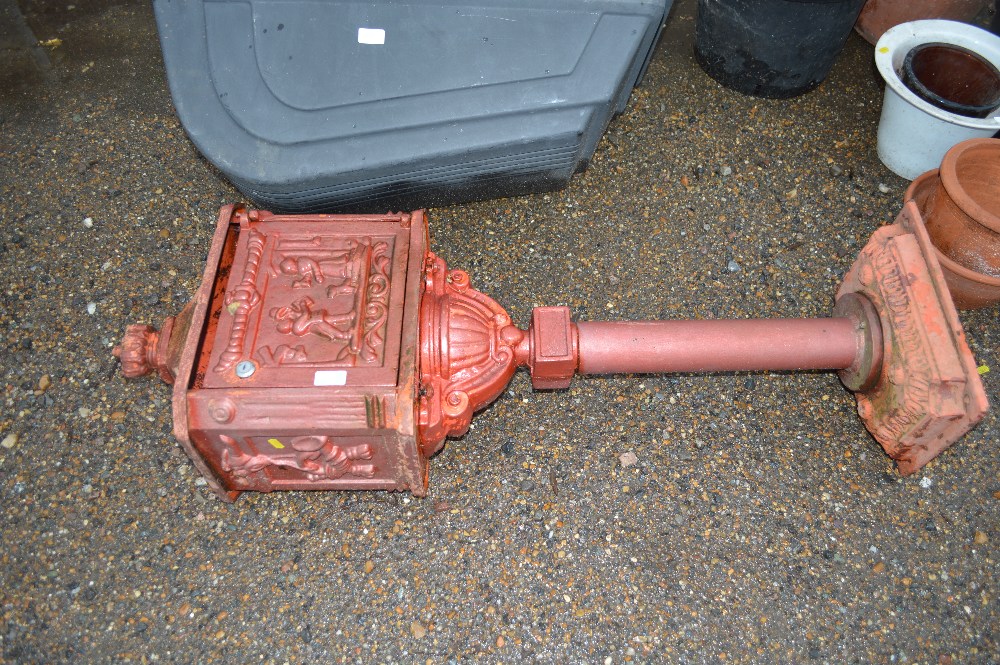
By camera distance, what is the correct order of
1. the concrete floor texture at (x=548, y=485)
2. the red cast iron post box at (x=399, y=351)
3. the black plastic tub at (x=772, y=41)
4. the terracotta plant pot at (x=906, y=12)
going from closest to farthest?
the red cast iron post box at (x=399, y=351) < the concrete floor texture at (x=548, y=485) < the black plastic tub at (x=772, y=41) < the terracotta plant pot at (x=906, y=12)

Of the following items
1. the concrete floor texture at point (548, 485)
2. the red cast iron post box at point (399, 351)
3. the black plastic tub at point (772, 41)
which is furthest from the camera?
the black plastic tub at point (772, 41)

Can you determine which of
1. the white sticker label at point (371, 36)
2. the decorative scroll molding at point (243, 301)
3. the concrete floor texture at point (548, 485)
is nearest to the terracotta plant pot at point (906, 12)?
the concrete floor texture at point (548, 485)

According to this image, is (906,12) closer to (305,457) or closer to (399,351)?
(399,351)

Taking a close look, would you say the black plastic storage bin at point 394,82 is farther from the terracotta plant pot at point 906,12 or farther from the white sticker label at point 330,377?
the terracotta plant pot at point 906,12

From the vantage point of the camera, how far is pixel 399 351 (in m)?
1.92

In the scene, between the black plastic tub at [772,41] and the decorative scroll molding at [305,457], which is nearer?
the decorative scroll molding at [305,457]

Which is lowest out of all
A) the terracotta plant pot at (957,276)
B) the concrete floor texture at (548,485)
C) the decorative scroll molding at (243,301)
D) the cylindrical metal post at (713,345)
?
the concrete floor texture at (548,485)

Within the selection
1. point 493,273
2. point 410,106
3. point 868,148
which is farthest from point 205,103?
point 868,148

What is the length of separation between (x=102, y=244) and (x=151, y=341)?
82 centimetres

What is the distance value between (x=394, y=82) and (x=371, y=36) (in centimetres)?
18

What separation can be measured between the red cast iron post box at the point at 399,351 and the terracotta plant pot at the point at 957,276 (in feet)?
1.03

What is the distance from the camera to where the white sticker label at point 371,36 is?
2.32m

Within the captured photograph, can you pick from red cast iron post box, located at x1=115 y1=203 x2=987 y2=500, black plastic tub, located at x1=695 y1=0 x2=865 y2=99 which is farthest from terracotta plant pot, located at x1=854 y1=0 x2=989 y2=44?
red cast iron post box, located at x1=115 y1=203 x2=987 y2=500

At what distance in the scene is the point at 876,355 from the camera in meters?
2.13
